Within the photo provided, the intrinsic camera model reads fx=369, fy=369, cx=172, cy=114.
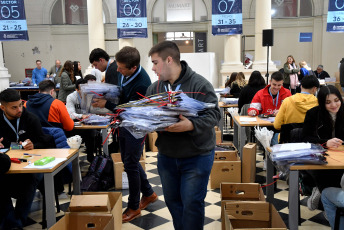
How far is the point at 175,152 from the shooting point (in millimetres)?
2293

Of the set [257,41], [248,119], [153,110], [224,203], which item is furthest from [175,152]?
[257,41]

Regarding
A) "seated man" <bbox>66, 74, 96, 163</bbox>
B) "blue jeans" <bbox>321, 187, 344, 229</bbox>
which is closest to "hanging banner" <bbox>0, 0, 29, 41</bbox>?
"seated man" <bbox>66, 74, 96, 163</bbox>

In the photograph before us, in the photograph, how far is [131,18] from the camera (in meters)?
10.8

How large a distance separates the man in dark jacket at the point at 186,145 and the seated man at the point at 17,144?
171 centimetres

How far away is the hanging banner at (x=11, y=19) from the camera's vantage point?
34.7 feet

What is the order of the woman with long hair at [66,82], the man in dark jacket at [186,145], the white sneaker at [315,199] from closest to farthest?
the man in dark jacket at [186,145] → the white sneaker at [315,199] → the woman with long hair at [66,82]

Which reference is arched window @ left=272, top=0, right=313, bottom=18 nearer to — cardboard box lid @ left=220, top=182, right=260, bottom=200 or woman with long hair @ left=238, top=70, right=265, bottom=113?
woman with long hair @ left=238, top=70, right=265, bottom=113

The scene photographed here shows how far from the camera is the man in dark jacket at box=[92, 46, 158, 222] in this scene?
3135mm

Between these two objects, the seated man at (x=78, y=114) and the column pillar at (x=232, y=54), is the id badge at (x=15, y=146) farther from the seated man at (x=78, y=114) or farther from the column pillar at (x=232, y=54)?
the column pillar at (x=232, y=54)

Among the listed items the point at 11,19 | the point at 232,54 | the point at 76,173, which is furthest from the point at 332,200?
the point at 11,19

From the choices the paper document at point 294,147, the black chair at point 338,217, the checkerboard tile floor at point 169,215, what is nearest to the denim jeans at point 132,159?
the checkerboard tile floor at point 169,215

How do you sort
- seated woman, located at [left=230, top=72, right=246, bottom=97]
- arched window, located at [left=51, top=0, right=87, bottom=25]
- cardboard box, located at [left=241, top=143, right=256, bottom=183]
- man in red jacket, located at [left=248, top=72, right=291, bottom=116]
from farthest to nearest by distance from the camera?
arched window, located at [left=51, top=0, right=87, bottom=25] → seated woman, located at [left=230, top=72, right=246, bottom=97] → man in red jacket, located at [left=248, top=72, right=291, bottom=116] → cardboard box, located at [left=241, top=143, right=256, bottom=183]

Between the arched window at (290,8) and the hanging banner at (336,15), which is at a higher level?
the arched window at (290,8)

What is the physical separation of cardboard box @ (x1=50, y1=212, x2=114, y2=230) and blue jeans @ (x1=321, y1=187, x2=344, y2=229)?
5.44ft
